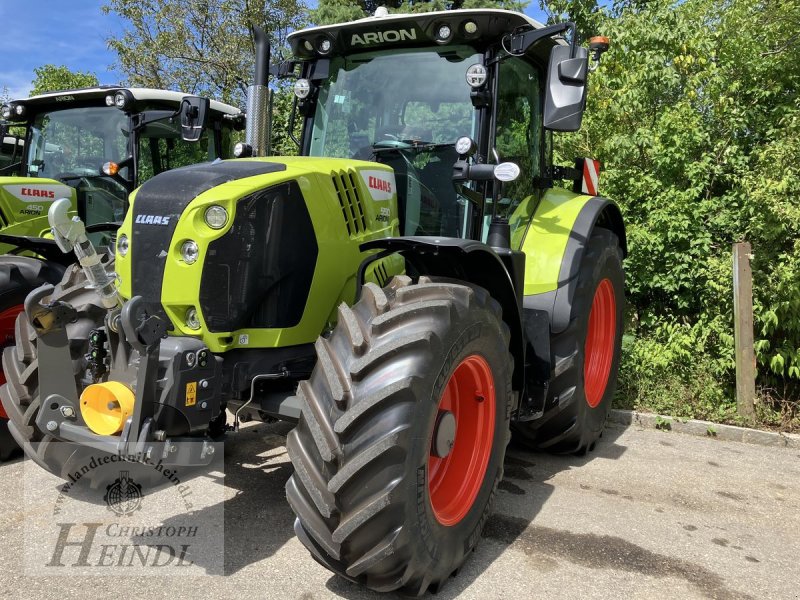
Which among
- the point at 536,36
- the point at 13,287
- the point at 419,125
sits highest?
the point at 536,36

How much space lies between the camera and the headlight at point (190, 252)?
2.67 metres

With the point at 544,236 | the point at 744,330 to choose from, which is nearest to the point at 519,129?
the point at 544,236

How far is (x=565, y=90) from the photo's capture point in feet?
10.2

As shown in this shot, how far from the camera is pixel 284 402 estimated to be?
285 cm

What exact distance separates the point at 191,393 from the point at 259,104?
1724mm

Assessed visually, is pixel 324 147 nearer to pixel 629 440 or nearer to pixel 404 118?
pixel 404 118

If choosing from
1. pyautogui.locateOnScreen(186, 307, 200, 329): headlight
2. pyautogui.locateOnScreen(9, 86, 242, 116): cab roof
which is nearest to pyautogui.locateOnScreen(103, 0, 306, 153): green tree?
pyautogui.locateOnScreen(9, 86, 242, 116): cab roof

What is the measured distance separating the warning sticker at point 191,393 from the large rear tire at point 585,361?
2.00m

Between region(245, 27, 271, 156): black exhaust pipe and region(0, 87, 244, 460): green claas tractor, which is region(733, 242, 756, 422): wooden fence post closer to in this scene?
region(245, 27, 271, 156): black exhaust pipe

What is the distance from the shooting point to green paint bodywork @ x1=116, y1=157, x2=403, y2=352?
2682 mm

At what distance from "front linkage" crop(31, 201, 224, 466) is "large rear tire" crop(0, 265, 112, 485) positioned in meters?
0.15

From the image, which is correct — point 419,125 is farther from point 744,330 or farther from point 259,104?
point 744,330

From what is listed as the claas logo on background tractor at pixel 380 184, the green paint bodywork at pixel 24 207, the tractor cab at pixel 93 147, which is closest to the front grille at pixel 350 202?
the claas logo on background tractor at pixel 380 184

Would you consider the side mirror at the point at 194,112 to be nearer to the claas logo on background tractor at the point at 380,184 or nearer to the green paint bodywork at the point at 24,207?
the green paint bodywork at the point at 24,207
